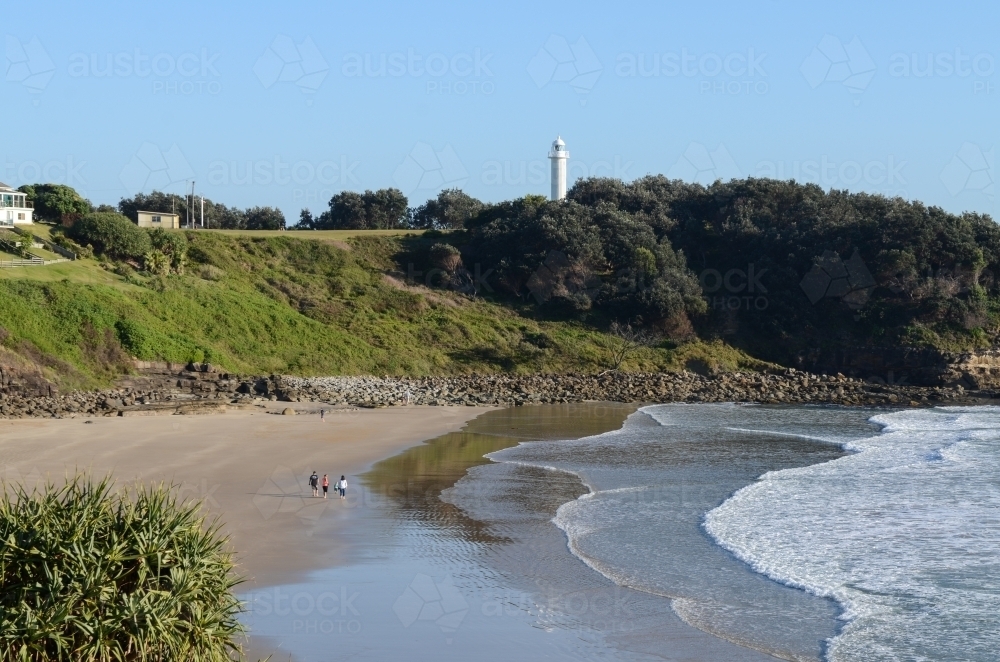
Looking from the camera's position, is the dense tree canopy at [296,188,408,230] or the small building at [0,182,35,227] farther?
the dense tree canopy at [296,188,408,230]

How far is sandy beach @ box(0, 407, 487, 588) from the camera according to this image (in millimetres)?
17312

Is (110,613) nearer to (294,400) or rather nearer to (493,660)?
(493,660)

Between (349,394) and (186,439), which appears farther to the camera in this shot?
(349,394)

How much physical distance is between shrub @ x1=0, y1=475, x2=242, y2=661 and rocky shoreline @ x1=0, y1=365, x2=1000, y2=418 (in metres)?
24.7

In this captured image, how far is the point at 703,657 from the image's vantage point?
1235cm

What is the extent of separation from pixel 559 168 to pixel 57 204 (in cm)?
3714

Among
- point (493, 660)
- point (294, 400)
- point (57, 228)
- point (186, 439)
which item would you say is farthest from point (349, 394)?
point (493, 660)

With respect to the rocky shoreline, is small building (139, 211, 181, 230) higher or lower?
higher

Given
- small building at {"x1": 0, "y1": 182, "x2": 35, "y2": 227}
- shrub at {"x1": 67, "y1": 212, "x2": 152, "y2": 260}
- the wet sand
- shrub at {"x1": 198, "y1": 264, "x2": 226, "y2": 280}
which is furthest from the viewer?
shrub at {"x1": 198, "y1": 264, "x2": 226, "y2": 280}

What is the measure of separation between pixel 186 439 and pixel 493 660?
718 inches

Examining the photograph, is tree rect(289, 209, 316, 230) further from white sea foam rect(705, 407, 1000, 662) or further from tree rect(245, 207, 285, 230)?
white sea foam rect(705, 407, 1000, 662)

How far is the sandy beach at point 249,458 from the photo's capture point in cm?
1731

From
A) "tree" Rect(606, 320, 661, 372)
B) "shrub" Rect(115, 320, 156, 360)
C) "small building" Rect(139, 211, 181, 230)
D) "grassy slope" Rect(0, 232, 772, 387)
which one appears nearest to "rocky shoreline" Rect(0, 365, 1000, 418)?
"shrub" Rect(115, 320, 156, 360)

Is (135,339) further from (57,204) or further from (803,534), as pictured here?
(803,534)
